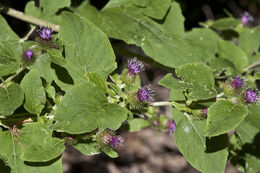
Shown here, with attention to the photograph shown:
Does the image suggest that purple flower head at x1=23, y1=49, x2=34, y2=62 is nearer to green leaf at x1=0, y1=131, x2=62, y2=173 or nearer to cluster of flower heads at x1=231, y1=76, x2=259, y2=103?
green leaf at x1=0, y1=131, x2=62, y2=173

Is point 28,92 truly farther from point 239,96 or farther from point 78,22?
point 239,96

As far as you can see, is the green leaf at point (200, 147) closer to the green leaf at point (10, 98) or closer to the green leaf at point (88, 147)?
the green leaf at point (88, 147)

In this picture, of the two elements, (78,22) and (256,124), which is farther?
(256,124)

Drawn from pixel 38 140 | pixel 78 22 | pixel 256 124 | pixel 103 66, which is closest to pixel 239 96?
pixel 256 124

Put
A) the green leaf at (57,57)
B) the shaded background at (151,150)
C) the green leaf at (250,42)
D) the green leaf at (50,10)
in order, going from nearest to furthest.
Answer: the green leaf at (57,57), the green leaf at (50,10), the green leaf at (250,42), the shaded background at (151,150)

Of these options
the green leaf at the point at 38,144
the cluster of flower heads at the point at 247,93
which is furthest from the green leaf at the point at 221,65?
the green leaf at the point at 38,144


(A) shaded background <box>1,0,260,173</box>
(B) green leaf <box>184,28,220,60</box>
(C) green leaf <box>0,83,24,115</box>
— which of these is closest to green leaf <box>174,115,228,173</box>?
(C) green leaf <box>0,83,24,115</box>
